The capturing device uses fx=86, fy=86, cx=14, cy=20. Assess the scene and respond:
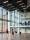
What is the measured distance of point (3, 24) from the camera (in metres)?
2.03

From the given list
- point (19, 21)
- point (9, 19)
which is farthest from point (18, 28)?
point (9, 19)

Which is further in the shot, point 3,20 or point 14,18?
point 14,18

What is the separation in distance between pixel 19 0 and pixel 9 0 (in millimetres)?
186

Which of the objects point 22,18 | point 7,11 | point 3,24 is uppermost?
point 7,11

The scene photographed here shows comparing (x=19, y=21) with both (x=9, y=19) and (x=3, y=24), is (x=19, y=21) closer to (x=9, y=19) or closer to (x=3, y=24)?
(x=9, y=19)

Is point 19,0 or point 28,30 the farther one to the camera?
point 28,30

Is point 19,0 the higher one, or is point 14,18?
point 19,0

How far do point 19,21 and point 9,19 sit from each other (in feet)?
0.82

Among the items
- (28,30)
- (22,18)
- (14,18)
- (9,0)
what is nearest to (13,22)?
(14,18)

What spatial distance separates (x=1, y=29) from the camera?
1.98m

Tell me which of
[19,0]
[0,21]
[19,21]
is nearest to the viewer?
[19,0]

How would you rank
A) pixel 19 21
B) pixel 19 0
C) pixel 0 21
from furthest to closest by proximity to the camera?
pixel 19 21 → pixel 0 21 → pixel 19 0

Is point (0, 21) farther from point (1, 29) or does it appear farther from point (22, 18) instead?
point (22, 18)

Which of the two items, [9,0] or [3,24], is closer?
[9,0]
